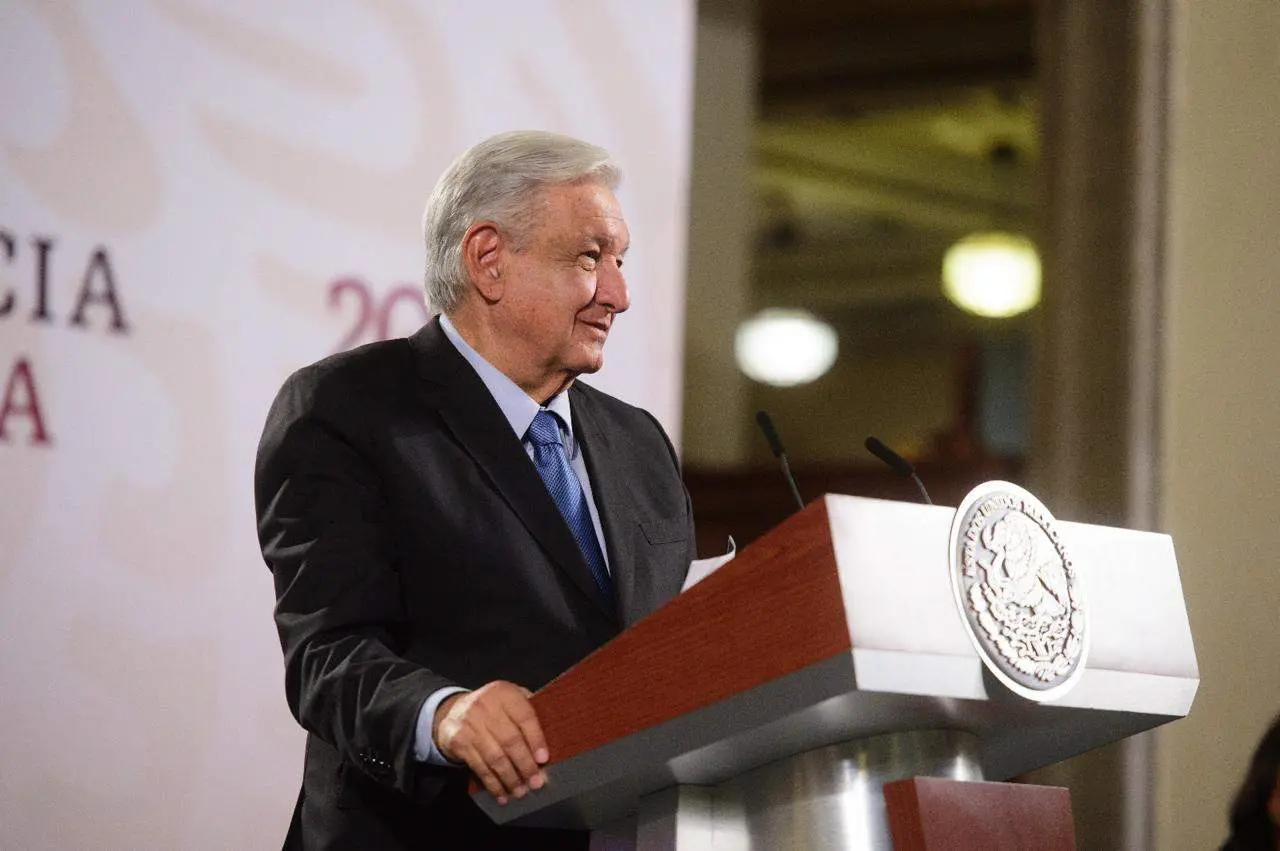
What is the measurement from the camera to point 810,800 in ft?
4.60

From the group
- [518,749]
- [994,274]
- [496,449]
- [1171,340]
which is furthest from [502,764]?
[994,274]

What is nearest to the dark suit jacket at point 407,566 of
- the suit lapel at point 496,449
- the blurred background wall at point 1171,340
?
the suit lapel at point 496,449

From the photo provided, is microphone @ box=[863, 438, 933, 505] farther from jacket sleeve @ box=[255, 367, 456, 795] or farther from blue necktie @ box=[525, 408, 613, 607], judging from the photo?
jacket sleeve @ box=[255, 367, 456, 795]

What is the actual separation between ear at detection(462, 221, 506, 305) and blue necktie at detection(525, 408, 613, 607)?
16 cm

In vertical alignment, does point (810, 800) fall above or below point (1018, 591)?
below

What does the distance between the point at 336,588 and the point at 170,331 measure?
3.01ft

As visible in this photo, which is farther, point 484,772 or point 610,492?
point 610,492

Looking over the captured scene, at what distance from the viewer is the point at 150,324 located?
2451 mm

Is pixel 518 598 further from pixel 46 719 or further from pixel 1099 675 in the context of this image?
pixel 46 719

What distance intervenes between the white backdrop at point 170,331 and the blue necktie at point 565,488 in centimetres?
72

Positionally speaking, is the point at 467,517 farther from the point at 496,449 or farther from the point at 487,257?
the point at 487,257

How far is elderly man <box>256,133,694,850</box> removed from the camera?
160cm

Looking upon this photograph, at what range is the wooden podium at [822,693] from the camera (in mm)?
1240

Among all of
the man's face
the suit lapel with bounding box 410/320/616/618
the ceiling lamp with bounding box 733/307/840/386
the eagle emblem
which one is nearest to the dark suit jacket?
the suit lapel with bounding box 410/320/616/618
